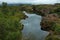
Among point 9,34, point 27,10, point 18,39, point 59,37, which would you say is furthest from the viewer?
point 27,10

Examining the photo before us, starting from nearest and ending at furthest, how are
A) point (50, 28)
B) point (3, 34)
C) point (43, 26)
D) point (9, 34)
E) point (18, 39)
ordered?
point (3, 34)
point (9, 34)
point (18, 39)
point (50, 28)
point (43, 26)

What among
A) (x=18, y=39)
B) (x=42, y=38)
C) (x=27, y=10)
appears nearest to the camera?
(x=18, y=39)

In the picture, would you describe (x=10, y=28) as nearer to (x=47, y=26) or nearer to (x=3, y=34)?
(x=3, y=34)

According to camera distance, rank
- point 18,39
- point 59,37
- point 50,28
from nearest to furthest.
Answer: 1. point 18,39
2. point 59,37
3. point 50,28

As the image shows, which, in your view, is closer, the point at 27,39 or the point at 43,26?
the point at 27,39

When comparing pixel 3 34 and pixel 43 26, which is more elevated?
pixel 3 34

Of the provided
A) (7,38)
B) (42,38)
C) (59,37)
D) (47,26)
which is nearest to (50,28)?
(47,26)

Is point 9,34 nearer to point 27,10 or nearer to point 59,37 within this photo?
point 59,37

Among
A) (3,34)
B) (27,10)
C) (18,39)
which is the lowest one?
(27,10)

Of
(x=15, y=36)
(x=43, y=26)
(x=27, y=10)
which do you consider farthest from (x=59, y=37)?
(x=27, y=10)

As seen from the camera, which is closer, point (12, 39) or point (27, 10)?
point (12, 39)
